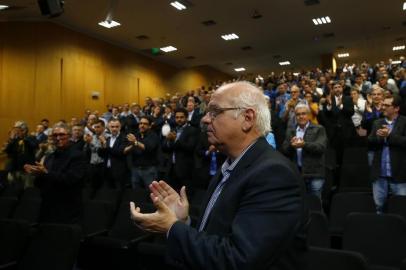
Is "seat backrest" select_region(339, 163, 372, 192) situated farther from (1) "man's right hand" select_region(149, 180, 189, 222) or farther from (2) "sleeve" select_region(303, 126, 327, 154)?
(1) "man's right hand" select_region(149, 180, 189, 222)

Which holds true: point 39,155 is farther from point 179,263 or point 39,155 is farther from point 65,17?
point 179,263

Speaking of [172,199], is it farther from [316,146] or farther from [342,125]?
[342,125]

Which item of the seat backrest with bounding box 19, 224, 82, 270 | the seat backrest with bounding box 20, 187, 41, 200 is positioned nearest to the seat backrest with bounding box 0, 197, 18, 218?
the seat backrest with bounding box 20, 187, 41, 200

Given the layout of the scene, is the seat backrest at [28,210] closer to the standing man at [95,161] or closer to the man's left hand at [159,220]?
the standing man at [95,161]

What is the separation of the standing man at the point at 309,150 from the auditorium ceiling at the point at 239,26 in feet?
15.7

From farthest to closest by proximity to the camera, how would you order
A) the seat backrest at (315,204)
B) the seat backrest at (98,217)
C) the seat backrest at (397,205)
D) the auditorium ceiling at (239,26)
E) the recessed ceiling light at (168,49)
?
the recessed ceiling light at (168,49)
the auditorium ceiling at (239,26)
the seat backrest at (98,217)
the seat backrest at (315,204)
the seat backrest at (397,205)

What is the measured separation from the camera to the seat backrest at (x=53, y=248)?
2295 mm

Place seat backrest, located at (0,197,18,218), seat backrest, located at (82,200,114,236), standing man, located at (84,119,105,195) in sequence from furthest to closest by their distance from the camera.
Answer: standing man, located at (84,119,105,195) → seat backrest, located at (0,197,18,218) → seat backrest, located at (82,200,114,236)

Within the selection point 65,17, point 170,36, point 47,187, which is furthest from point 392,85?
point 65,17

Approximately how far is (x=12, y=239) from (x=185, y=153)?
8.03 ft

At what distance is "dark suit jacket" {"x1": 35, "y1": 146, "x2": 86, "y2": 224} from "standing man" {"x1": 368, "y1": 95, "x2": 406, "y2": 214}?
102 inches

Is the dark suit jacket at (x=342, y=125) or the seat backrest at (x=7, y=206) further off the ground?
the dark suit jacket at (x=342, y=125)

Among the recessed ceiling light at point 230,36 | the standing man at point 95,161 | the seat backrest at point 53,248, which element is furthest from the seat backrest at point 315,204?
the recessed ceiling light at point 230,36

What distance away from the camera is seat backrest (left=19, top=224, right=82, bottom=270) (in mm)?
2295
